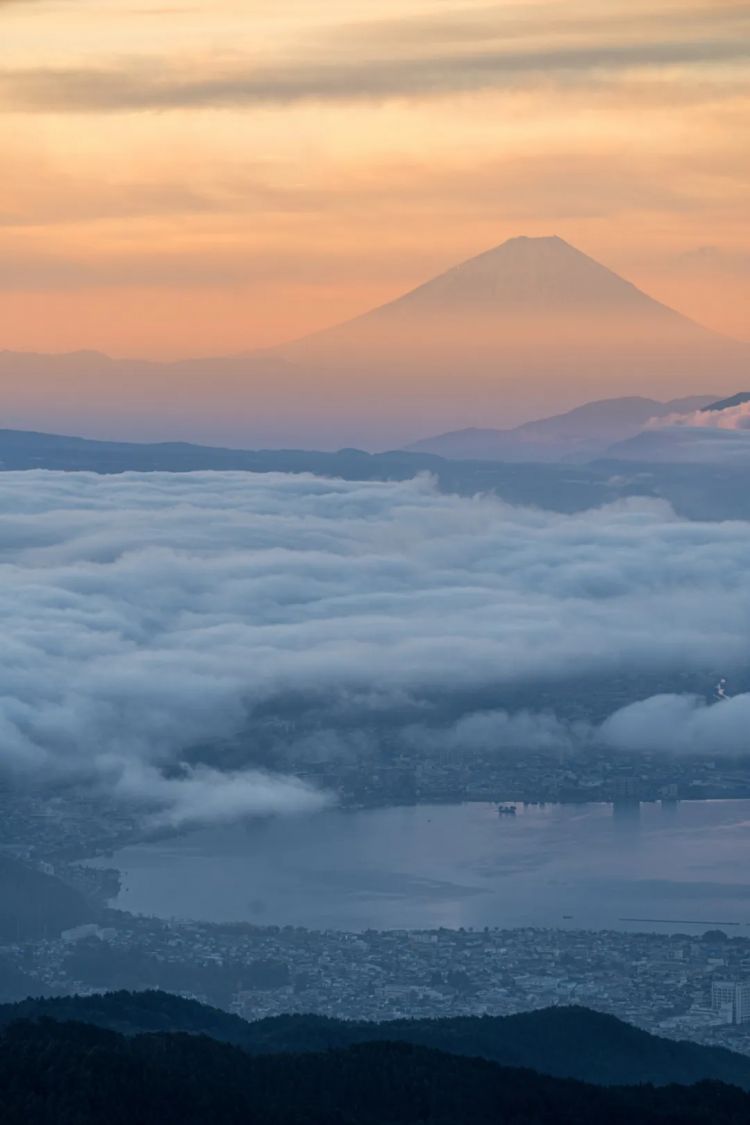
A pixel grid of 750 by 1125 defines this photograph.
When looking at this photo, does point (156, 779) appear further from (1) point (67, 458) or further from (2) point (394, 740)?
(1) point (67, 458)

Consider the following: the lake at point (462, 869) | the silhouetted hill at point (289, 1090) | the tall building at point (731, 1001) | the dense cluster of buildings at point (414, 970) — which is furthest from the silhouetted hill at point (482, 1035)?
the lake at point (462, 869)

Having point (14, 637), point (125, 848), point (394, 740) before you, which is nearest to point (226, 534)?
point (14, 637)

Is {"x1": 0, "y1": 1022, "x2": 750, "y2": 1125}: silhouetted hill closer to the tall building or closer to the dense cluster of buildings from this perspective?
the dense cluster of buildings

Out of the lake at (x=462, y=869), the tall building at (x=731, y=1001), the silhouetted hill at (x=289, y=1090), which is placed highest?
the lake at (x=462, y=869)

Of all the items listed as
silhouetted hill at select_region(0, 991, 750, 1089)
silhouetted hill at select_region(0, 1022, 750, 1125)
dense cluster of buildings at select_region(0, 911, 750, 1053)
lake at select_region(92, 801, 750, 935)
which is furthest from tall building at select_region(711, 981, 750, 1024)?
silhouetted hill at select_region(0, 1022, 750, 1125)

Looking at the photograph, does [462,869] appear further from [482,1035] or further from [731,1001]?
[482,1035]

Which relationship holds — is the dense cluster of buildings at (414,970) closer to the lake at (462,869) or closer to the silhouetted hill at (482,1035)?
the lake at (462,869)
